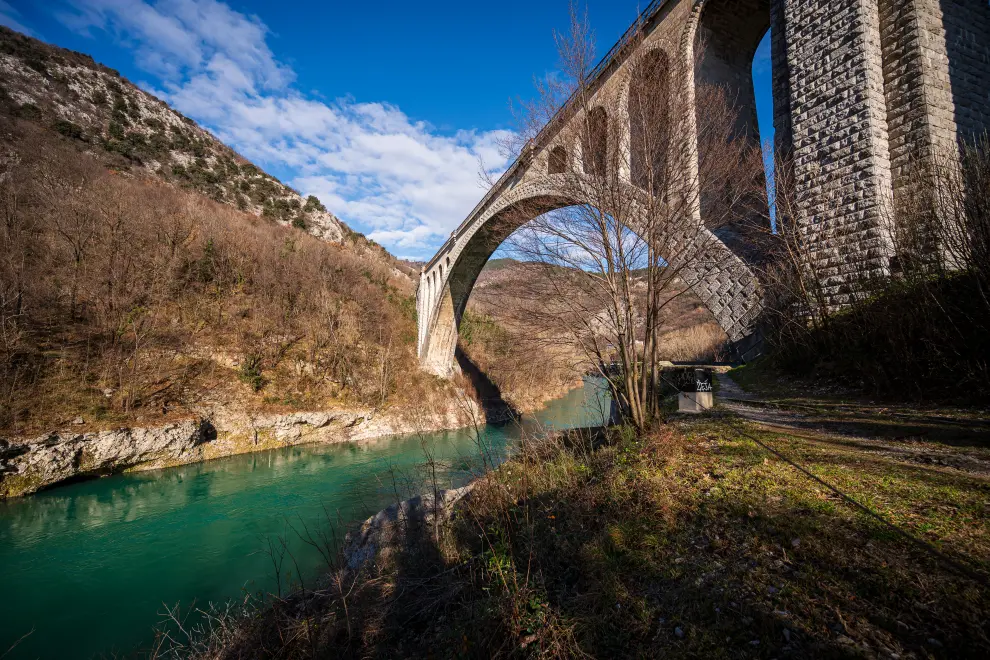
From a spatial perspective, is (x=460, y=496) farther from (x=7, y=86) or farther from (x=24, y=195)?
(x=7, y=86)

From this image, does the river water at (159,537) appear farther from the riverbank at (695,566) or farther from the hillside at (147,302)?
the hillside at (147,302)

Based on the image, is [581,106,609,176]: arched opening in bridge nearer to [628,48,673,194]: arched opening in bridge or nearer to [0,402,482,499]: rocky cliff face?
[628,48,673,194]: arched opening in bridge

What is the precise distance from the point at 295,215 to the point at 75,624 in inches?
1201

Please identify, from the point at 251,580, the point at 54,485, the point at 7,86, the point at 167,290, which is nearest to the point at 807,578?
the point at 251,580

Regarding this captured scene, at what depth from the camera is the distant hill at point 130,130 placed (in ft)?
76.7

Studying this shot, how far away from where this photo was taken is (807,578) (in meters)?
1.97

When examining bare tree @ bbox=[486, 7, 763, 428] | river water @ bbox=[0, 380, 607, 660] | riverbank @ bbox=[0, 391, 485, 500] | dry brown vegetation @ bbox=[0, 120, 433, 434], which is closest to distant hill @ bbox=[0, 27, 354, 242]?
dry brown vegetation @ bbox=[0, 120, 433, 434]

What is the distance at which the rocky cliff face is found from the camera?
8.56m

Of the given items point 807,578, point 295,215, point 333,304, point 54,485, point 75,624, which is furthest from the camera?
point 295,215

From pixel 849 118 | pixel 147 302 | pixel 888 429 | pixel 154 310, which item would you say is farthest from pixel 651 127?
pixel 147 302

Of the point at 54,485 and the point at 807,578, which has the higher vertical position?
the point at 807,578

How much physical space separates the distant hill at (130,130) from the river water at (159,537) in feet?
75.2

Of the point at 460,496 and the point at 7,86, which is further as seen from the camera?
the point at 7,86

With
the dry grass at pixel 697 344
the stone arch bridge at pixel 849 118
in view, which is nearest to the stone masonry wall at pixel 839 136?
the stone arch bridge at pixel 849 118
